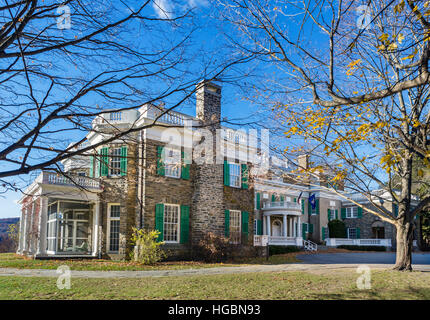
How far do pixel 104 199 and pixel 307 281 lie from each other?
1149 centimetres

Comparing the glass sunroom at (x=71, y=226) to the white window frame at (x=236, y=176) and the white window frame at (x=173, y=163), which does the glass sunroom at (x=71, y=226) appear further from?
the white window frame at (x=236, y=176)

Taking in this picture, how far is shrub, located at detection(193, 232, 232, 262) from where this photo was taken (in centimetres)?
1617

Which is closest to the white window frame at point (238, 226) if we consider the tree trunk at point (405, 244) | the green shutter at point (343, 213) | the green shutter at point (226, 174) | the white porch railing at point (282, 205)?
the green shutter at point (226, 174)

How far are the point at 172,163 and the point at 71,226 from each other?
728 cm

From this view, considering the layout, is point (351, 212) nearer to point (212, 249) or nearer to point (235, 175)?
point (235, 175)

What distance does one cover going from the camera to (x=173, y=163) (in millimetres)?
17094

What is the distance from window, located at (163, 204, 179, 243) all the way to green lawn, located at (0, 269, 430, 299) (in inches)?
287

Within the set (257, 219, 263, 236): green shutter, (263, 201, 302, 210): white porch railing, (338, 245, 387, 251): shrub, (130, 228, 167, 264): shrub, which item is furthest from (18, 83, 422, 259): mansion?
(338, 245, 387, 251): shrub

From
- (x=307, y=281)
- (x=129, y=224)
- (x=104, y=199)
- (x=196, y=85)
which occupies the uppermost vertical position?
(x=196, y=85)
